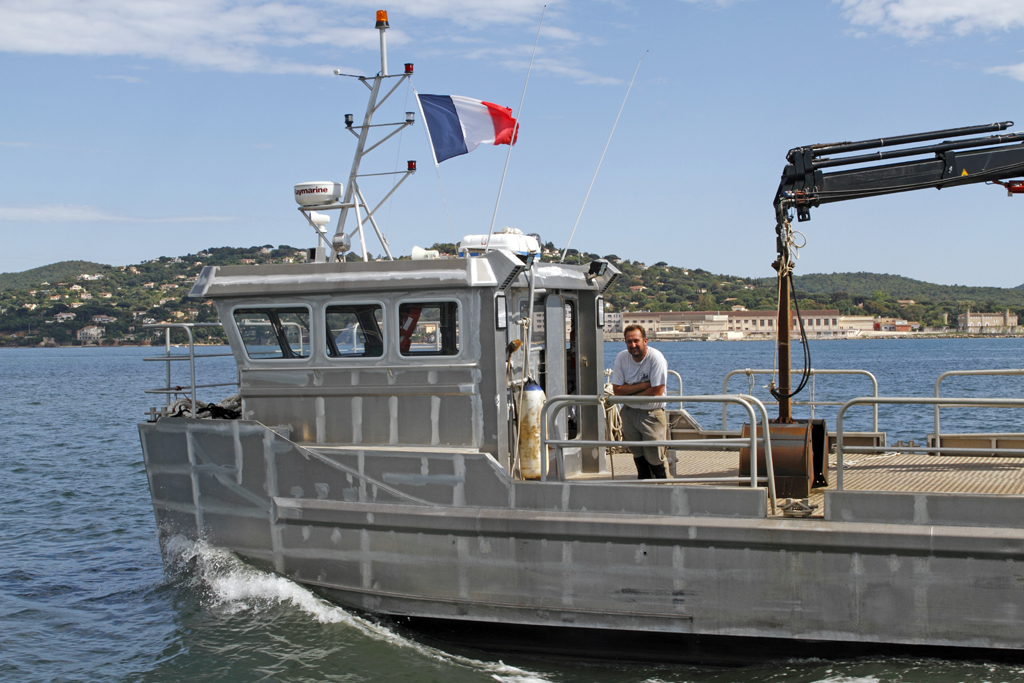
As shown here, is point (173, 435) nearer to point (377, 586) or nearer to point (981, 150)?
point (377, 586)

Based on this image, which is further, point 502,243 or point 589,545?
point 502,243

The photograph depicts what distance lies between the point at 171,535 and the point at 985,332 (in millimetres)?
171152

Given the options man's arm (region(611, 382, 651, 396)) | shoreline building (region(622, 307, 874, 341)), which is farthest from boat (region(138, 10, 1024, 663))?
shoreline building (region(622, 307, 874, 341))

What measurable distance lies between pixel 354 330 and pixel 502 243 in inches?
61.2

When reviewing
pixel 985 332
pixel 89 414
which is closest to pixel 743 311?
pixel 985 332

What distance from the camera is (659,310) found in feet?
411

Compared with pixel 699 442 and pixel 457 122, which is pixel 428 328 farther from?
pixel 699 442

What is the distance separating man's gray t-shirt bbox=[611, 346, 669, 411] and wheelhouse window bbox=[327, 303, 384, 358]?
2.03 metres

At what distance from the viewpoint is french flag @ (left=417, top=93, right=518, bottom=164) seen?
24.6 ft

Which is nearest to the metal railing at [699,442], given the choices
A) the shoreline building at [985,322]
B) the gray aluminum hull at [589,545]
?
the gray aluminum hull at [589,545]

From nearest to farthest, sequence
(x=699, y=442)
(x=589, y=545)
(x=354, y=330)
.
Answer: (x=699, y=442) < (x=589, y=545) < (x=354, y=330)

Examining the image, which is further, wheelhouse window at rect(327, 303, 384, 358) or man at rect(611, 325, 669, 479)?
wheelhouse window at rect(327, 303, 384, 358)

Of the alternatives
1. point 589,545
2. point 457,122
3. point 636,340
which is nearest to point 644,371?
point 636,340

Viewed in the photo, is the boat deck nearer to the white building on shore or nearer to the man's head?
the man's head
